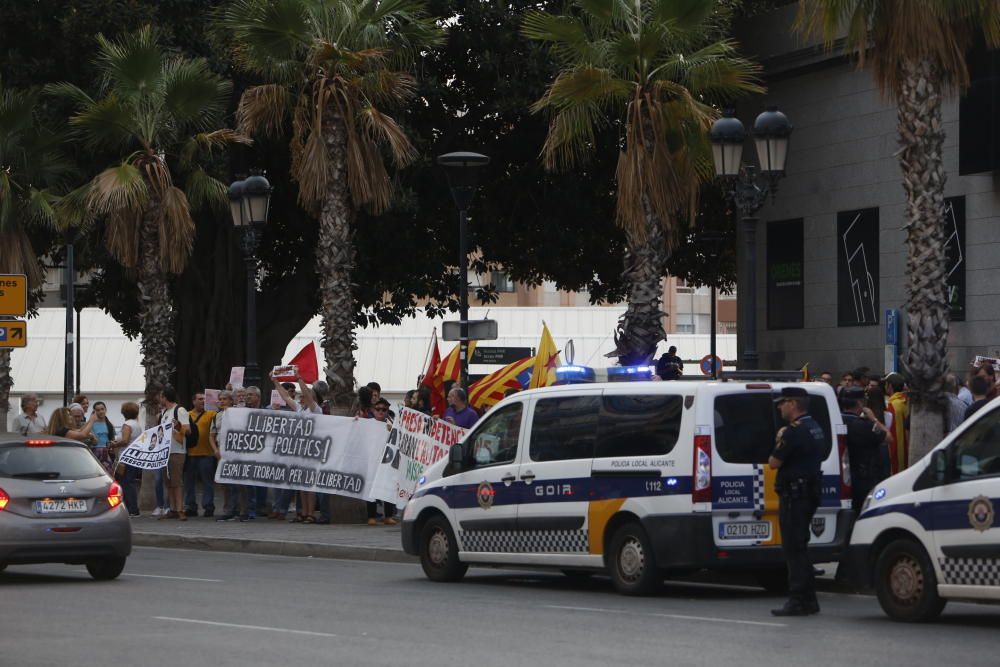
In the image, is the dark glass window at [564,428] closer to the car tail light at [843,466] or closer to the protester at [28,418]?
the car tail light at [843,466]

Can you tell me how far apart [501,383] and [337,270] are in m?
4.21

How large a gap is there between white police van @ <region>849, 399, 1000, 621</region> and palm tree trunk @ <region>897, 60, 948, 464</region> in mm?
6103

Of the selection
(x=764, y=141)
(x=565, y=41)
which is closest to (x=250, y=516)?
(x=565, y=41)

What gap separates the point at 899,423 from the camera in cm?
1881

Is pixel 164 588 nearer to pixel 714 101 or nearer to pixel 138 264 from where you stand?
pixel 138 264

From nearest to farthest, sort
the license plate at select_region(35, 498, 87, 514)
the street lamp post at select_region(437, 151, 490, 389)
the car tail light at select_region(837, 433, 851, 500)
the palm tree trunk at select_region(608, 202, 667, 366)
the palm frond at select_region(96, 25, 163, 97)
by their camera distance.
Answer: the car tail light at select_region(837, 433, 851, 500) → the license plate at select_region(35, 498, 87, 514) → the street lamp post at select_region(437, 151, 490, 389) → the palm tree trunk at select_region(608, 202, 667, 366) → the palm frond at select_region(96, 25, 163, 97)

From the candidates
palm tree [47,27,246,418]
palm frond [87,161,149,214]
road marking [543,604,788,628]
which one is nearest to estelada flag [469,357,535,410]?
palm tree [47,27,246,418]

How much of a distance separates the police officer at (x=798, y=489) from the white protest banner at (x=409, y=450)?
8.25 metres

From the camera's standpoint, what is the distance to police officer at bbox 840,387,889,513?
15305 millimetres

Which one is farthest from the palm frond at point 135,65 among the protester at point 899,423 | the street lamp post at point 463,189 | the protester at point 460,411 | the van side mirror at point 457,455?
the protester at point 899,423

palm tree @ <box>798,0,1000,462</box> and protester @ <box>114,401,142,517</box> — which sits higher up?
palm tree @ <box>798,0,1000,462</box>

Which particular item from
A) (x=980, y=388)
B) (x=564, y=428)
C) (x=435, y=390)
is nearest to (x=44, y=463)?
(x=564, y=428)

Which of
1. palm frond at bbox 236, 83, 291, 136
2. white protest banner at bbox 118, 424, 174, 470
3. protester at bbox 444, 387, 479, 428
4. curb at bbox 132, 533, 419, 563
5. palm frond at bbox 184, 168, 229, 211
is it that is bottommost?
curb at bbox 132, 533, 419, 563

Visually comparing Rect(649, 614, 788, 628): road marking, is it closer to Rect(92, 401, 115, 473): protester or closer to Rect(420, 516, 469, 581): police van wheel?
Rect(420, 516, 469, 581): police van wheel
